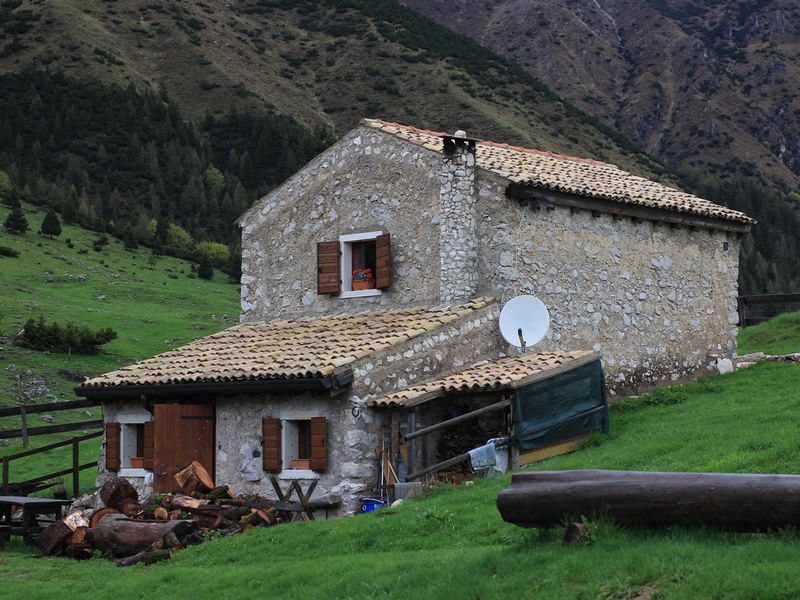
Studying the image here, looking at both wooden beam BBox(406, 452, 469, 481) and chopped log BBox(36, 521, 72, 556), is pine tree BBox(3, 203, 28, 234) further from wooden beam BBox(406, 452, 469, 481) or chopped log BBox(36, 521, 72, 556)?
wooden beam BBox(406, 452, 469, 481)

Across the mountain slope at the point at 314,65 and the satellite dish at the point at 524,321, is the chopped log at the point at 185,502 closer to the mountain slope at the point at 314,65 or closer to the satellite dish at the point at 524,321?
the satellite dish at the point at 524,321

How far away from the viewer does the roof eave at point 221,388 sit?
61.1ft

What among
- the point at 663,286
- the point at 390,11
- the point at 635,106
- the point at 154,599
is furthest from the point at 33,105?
the point at 154,599

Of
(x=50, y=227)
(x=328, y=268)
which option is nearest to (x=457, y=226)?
(x=328, y=268)

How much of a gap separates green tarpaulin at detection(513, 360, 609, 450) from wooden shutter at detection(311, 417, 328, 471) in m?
3.14

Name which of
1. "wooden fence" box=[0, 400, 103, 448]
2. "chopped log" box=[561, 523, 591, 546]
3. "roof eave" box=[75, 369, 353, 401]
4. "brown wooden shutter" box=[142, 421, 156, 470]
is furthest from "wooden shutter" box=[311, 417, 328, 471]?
"chopped log" box=[561, 523, 591, 546]

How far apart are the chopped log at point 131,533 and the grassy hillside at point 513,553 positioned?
0.40 metres

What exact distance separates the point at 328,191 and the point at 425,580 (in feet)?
45.5

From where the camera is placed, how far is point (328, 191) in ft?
79.1

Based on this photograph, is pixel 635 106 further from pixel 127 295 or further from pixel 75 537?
pixel 75 537

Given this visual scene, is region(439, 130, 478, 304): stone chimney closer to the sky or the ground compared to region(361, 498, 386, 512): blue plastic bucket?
closer to the sky

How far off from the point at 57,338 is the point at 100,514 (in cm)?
2441

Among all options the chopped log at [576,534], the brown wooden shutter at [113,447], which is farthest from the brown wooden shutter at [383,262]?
the chopped log at [576,534]

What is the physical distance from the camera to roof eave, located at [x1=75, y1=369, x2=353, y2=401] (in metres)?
18.6
